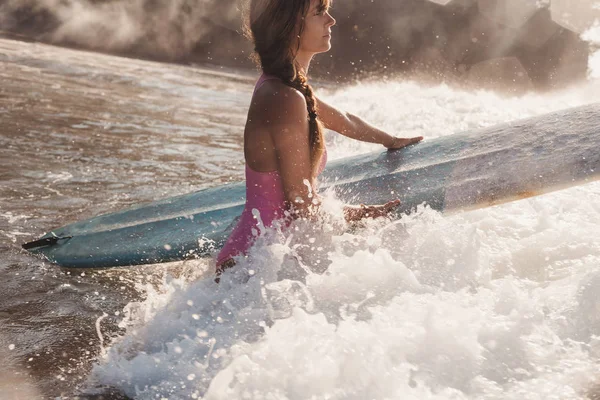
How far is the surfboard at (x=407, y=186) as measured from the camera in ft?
9.04

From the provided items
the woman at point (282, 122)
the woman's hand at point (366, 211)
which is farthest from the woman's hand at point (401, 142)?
the woman at point (282, 122)

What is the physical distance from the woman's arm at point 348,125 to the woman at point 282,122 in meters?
0.61

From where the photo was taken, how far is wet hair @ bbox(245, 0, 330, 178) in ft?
7.48

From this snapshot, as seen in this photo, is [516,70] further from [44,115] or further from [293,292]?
[293,292]

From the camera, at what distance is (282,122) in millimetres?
2328

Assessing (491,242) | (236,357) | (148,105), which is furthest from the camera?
(148,105)

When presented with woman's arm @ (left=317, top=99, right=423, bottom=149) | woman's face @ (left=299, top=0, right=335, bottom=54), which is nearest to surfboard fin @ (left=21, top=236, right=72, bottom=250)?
woman's arm @ (left=317, top=99, right=423, bottom=149)

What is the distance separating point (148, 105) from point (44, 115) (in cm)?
249

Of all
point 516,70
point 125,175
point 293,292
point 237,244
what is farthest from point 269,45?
point 516,70

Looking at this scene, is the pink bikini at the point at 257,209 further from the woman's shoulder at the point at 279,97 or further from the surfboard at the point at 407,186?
the surfboard at the point at 407,186

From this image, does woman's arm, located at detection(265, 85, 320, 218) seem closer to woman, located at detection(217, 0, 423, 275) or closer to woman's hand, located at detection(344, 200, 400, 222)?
woman, located at detection(217, 0, 423, 275)

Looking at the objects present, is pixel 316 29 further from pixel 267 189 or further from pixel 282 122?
pixel 267 189

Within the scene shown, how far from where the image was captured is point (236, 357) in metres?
2.02

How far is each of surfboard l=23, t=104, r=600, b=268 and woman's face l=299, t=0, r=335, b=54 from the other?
932 millimetres
